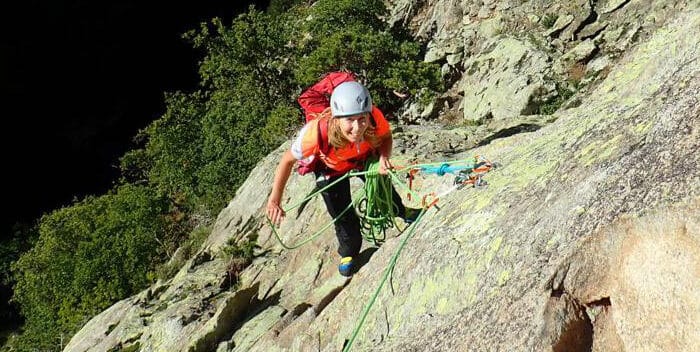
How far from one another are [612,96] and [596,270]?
1843mm

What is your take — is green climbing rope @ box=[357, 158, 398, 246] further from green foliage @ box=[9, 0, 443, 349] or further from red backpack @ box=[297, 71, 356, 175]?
green foliage @ box=[9, 0, 443, 349]

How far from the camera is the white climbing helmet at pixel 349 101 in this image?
400 cm

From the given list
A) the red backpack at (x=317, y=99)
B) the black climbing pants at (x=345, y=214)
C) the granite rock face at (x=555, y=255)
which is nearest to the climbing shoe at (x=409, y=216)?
the black climbing pants at (x=345, y=214)

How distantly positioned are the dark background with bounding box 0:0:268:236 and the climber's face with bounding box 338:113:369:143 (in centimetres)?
3841

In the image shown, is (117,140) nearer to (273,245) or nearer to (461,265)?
(273,245)

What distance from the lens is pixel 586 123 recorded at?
12.6 feet

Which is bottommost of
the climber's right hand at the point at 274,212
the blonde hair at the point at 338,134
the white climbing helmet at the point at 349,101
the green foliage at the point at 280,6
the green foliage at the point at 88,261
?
the green foliage at the point at 88,261

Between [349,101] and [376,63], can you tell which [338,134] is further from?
[376,63]

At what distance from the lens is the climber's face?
4094 millimetres

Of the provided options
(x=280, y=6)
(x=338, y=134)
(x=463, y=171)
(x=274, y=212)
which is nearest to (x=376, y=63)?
(x=463, y=171)

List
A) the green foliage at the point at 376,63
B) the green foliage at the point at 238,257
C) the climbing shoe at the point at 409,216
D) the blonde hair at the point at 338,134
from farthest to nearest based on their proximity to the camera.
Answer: the green foliage at the point at 376,63 → the green foliage at the point at 238,257 → the climbing shoe at the point at 409,216 → the blonde hair at the point at 338,134

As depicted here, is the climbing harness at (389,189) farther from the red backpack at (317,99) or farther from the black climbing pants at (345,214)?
the red backpack at (317,99)

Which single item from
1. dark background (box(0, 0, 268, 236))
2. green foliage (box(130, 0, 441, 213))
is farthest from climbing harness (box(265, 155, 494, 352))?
dark background (box(0, 0, 268, 236))

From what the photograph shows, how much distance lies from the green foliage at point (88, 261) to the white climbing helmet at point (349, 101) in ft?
67.5
